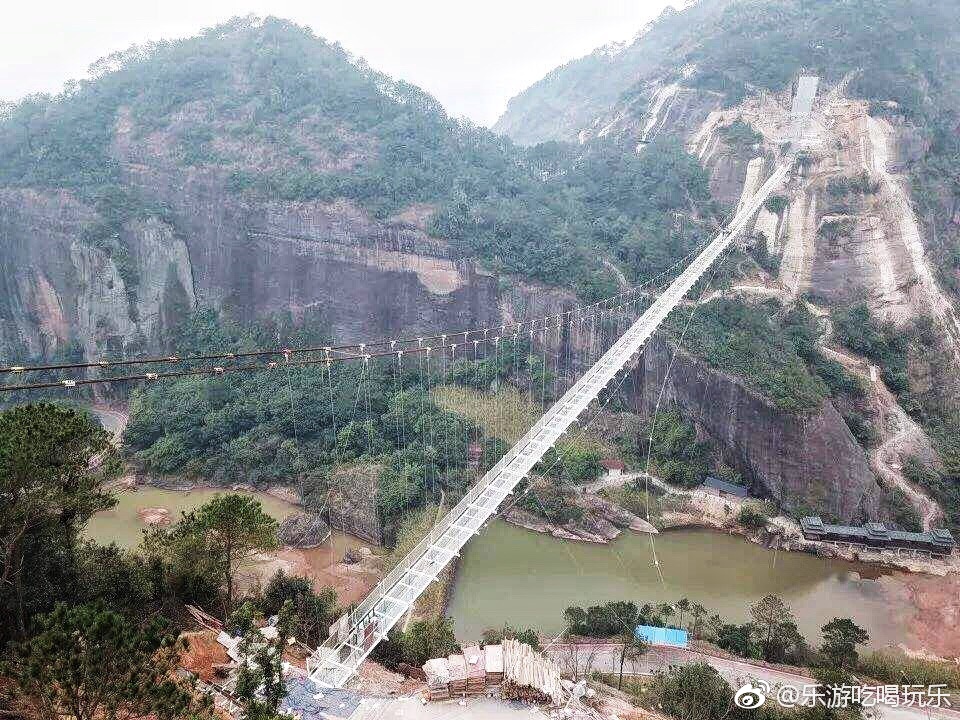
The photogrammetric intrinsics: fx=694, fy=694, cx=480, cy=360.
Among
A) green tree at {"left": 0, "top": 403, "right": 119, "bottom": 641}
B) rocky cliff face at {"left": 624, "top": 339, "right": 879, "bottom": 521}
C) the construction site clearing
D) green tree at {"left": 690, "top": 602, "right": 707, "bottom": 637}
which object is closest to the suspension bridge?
the construction site clearing

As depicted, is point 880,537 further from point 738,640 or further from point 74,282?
point 74,282

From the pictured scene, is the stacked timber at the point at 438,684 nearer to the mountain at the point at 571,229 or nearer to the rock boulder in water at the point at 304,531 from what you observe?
the rock boulder in water at the point at 304,531

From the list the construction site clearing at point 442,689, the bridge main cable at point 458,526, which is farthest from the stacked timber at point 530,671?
the bridge main cable at point 458,526

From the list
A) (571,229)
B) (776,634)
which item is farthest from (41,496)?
(571,229)

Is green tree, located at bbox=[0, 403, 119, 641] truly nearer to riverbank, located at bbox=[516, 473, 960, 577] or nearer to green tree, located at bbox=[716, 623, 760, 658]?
green tree, located at bbox=[716, 623, 760, 658]

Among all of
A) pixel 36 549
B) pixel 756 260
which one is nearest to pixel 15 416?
pixel 36 549

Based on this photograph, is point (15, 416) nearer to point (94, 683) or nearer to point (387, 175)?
point (94, 683)
